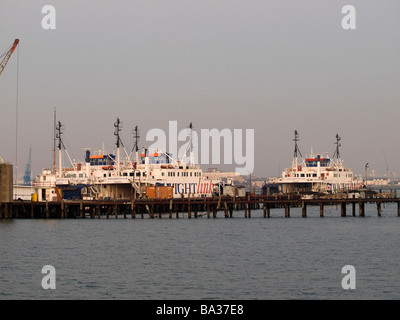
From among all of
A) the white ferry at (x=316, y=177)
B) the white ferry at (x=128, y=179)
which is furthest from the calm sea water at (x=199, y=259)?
the white ferry at (x=316, y=177)

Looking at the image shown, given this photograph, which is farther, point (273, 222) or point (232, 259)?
point (273, 222)

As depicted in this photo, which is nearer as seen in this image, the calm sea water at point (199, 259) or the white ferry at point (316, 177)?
the calm sea water at point (199, 259)

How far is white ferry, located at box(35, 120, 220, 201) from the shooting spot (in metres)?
110

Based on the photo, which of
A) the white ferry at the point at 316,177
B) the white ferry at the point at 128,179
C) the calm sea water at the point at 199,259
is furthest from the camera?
the white ferry at the point at 316,177

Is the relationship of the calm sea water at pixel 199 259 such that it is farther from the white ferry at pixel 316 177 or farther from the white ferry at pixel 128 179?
the white ferry at pixel 316 177

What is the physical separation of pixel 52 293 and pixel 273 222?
51.2 meters

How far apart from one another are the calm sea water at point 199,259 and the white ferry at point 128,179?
78.4ft

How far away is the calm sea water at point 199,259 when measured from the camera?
4144cm
